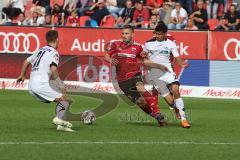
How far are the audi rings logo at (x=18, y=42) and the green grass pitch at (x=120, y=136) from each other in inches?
221

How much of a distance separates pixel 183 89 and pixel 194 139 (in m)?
10.3

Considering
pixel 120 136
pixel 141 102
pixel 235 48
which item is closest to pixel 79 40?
pixel 235 48

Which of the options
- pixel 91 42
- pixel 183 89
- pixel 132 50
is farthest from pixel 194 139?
pixel 91 42

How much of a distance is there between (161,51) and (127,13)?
1160cm

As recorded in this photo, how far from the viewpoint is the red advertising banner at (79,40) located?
24.7 m

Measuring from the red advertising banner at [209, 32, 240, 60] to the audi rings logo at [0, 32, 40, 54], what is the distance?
5555 millimetres

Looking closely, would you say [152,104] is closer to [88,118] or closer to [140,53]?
[140,53]

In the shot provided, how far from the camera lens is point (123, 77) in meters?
16.1

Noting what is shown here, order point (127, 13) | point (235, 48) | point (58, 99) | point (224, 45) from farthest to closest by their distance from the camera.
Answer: point (127, 13) < point (224, 45) < point (235, 48) < point (58, 99)

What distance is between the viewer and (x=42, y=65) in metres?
14.1

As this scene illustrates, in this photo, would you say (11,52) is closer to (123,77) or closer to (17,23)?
(17,23)

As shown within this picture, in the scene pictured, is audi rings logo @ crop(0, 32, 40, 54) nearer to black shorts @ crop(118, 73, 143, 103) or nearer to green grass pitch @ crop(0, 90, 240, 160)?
green grass pitch @ crop(0, 90, 240, 160)

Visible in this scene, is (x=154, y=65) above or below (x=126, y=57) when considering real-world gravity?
below

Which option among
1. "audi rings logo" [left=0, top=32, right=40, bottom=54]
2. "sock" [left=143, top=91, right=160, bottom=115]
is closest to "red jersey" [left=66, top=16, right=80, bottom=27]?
"audi rings logo" [left=0, top=32, right=40, bottom=54]
